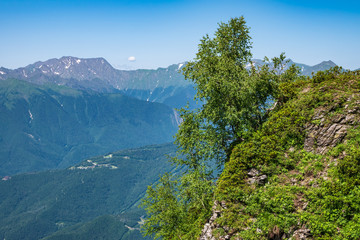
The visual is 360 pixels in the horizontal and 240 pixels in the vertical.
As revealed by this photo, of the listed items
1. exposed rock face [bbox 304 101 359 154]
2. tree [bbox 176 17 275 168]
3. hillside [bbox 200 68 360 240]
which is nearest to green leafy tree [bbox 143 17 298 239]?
tree [bbox 176 17 275 168]

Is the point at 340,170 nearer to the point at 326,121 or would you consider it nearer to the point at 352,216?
the point at 352,216

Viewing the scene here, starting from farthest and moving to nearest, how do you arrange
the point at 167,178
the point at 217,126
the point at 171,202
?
1. the point at 167,178
2. the point at 171,202
3. the point at 217,126

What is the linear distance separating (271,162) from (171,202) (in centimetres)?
1760

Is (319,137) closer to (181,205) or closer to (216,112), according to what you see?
(216,112)

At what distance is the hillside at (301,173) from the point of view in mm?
17469

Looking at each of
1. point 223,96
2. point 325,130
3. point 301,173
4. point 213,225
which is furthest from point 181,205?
point 325,130

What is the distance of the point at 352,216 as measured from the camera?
1655cm

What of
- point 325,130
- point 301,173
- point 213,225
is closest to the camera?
point 301,173

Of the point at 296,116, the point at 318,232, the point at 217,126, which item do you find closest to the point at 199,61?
the point at 217,126

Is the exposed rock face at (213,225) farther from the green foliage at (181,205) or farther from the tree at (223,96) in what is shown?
the tree at (223,96)

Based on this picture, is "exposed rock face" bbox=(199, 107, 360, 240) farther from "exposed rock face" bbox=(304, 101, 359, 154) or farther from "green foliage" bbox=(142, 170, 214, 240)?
"green foliage" bbox=(142, 170, 214, 240)

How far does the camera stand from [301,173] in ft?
69.1

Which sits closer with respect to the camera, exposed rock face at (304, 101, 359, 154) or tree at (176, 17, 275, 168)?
exposed rock face at (304, 101, 359, 154)

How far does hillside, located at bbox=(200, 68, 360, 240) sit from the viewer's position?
17.5 m
